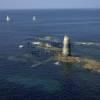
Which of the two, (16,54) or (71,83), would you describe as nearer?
(71,83)

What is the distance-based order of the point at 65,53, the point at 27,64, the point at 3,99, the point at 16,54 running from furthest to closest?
the point at 16,54 < the point at 65,53 < the point at 27,64 < the point at 3,99

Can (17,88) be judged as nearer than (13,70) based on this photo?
Yes

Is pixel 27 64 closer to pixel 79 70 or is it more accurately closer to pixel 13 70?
pixel 13 70

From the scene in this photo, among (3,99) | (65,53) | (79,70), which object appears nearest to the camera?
(3,99)

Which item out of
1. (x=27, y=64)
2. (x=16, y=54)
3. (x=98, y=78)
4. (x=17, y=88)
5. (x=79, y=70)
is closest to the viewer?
(x=17, y=88)

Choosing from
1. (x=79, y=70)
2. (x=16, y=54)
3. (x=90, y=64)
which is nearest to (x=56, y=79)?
(x=79, y=70)

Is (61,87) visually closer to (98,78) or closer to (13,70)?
(98,78)

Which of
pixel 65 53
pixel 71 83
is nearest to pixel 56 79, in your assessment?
pixel 71 83

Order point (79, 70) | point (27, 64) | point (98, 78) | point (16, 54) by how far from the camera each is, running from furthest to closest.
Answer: point (16, 54) < point (27, 64) < point (79, 70) < point (98, 78)
